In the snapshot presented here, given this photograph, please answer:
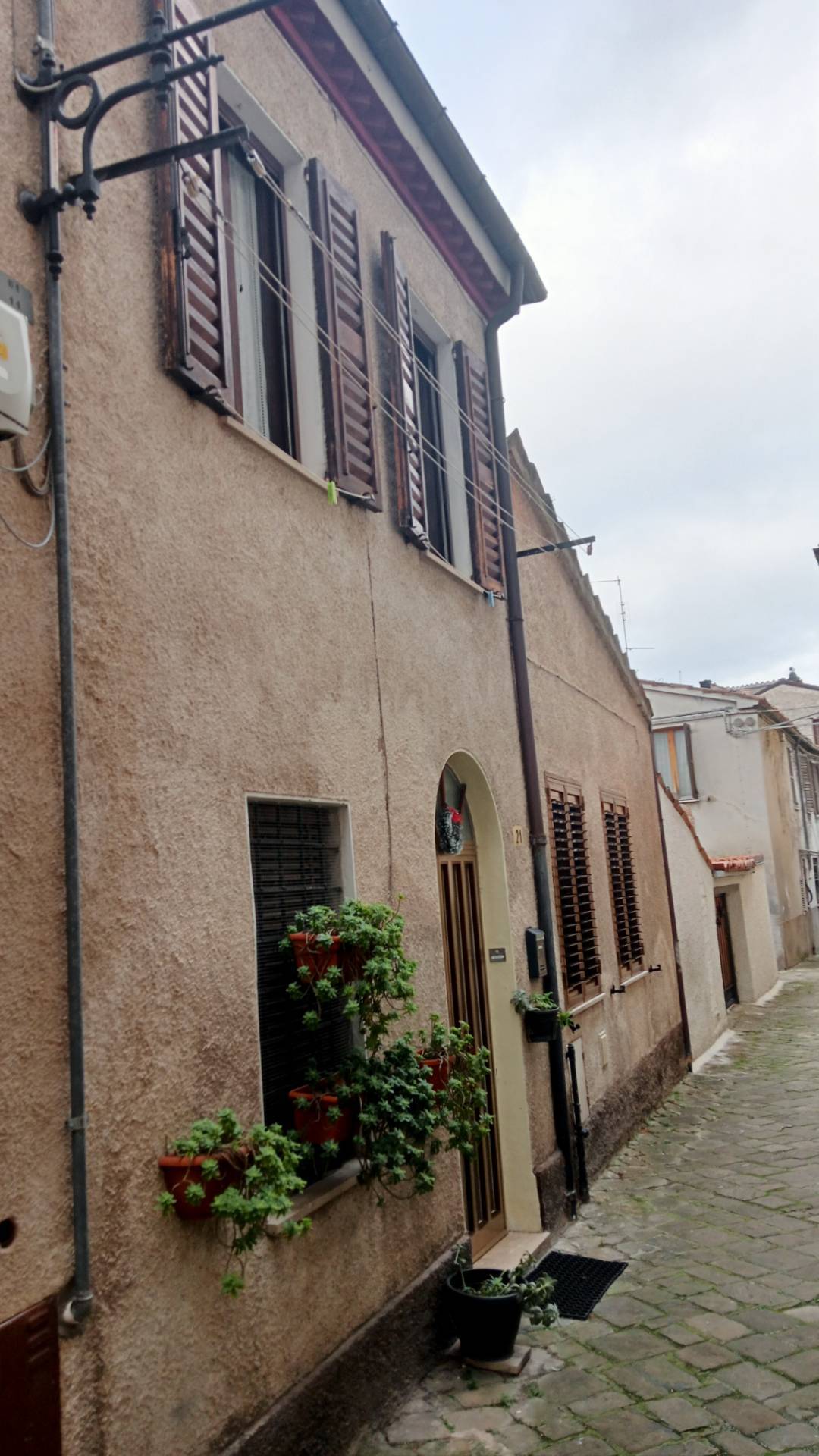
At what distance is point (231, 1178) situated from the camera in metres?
3.35

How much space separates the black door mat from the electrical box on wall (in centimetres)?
508

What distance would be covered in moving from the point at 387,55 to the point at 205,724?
175 inches

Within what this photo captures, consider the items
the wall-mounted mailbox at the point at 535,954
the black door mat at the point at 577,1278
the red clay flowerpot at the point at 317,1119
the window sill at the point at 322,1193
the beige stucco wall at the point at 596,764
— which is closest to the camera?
the window sill at the point at 322,1193

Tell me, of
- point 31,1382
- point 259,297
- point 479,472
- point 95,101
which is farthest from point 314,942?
point 479,472

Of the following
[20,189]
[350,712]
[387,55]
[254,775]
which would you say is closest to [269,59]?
[387,55]

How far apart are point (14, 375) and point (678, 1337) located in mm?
5181

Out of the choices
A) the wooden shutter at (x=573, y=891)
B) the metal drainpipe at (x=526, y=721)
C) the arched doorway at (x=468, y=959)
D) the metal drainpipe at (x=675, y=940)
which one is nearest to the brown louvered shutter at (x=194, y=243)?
the arched doorway at (x=468, y=959)

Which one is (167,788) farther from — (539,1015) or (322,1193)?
(539,1015)

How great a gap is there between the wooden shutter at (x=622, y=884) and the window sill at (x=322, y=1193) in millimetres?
5816

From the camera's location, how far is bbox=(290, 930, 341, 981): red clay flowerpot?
415 centimetres

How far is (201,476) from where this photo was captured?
13.1ft

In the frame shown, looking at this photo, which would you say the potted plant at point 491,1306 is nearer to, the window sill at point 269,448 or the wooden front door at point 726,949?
the window sill at point 269,448

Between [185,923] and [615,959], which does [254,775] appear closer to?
[185,923]

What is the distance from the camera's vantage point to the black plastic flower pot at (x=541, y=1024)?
22.4ft
